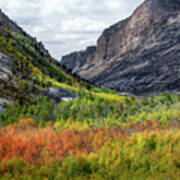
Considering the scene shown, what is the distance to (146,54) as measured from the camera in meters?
151

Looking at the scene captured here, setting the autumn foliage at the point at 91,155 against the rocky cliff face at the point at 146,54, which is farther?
the rocky cliff face at the point at 146,54

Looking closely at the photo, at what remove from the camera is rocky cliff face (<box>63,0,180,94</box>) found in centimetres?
13600

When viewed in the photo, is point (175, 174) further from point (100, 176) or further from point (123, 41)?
point (123, 41)

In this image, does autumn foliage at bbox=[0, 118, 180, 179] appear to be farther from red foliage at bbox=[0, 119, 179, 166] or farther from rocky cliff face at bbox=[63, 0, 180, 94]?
rocky cliff face at bbox=[63, 0, 180, 94]

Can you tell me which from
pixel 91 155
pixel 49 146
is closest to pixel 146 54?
pixel 49 146

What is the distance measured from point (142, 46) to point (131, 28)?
32904 mm

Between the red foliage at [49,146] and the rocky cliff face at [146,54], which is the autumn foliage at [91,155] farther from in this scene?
the rocky cliff face at [146,54]

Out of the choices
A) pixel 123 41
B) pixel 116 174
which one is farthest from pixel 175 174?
pixel 123 41

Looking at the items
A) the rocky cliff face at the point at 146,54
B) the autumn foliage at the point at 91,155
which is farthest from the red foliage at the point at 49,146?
the rocky cliff face at the point at 146,54

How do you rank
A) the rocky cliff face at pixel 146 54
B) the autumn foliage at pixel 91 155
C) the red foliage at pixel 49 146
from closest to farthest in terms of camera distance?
the autumn foliage at pixel 91 155 → the red foliage at pixel 49 146 → the rocky cliff face at pixel 146 54

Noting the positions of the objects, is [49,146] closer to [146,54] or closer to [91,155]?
[91,155]

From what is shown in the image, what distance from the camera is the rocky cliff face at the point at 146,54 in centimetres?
13600

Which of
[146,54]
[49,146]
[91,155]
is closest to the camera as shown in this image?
[91,155]

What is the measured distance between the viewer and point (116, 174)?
7.40 meters
